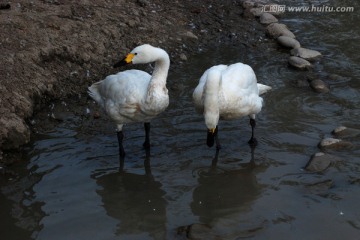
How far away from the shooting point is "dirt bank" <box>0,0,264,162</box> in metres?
7.66

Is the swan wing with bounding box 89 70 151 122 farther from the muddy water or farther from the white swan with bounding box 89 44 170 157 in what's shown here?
the muddy water

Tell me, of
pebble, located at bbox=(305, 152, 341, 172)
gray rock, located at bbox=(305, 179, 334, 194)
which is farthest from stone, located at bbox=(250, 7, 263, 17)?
gray rock, located at bbox=(305, 179, 334, 194)

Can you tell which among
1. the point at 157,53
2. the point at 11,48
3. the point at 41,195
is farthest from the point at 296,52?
the point at 41,195

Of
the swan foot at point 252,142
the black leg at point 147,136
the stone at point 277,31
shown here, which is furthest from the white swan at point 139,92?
the stone at point 277,31

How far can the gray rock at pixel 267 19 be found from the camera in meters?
11.5

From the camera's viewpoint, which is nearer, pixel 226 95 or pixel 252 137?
pixel 226 95

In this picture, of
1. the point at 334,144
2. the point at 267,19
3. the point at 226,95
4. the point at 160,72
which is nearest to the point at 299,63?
the point at 267,19

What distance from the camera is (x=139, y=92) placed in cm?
641

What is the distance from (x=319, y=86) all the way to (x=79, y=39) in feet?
12.9

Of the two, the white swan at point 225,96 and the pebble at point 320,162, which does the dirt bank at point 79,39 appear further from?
the pebble at point 320,162

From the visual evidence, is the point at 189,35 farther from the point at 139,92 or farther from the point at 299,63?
the point at 139,92

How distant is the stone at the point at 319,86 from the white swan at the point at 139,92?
9.90 feet

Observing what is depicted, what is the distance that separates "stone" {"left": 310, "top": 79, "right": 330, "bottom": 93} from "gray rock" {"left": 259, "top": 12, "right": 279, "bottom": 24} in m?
3.15

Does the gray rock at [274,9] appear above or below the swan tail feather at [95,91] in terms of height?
above
